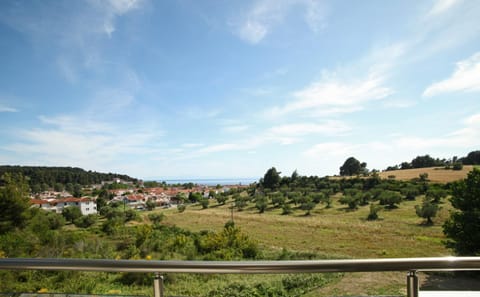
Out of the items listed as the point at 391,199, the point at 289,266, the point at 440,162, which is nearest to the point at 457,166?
the point at 440,162

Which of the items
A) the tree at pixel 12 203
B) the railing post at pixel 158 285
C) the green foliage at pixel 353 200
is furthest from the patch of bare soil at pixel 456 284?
the green foliage at pixel 353 200

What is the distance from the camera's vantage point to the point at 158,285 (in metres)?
1.03

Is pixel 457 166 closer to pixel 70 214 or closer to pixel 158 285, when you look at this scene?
pixel 158 285

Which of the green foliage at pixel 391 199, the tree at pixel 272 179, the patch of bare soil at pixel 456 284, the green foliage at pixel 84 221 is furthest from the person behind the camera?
the tree at pixel 272 179

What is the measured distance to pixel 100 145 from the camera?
37.6 ft

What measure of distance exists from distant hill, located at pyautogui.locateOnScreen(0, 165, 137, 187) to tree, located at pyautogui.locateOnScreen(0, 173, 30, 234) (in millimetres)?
1779

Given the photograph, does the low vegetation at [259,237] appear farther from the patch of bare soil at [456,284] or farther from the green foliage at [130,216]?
the patch of bare soil at [456,284]

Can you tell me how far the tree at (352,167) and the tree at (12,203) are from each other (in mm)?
39857

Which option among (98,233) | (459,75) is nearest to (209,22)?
(459,75)

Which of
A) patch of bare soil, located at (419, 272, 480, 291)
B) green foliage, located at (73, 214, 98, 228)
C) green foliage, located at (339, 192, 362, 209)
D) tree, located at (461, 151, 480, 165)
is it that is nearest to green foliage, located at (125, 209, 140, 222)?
green foliage, located at (73, 214, 98, 228)

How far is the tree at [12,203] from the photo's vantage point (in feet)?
35.4

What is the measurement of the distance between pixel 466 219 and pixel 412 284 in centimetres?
908

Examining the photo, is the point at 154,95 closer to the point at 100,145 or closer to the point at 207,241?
the point at 100,145

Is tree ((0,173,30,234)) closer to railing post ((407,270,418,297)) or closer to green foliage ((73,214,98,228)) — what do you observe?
green foliage ((73,214,98,228))
